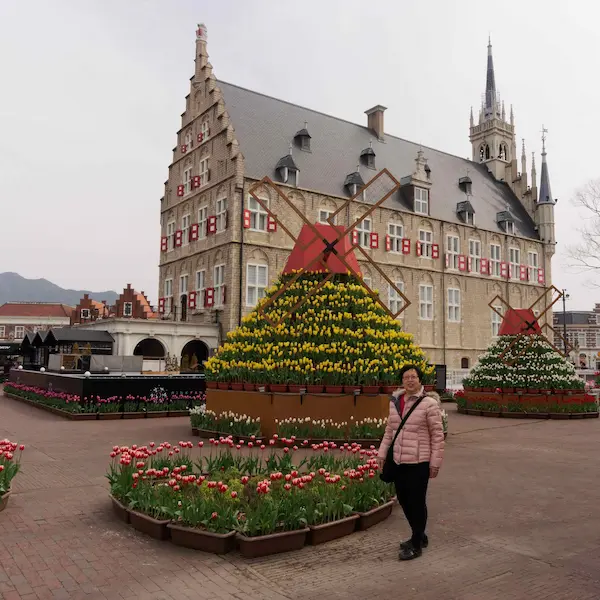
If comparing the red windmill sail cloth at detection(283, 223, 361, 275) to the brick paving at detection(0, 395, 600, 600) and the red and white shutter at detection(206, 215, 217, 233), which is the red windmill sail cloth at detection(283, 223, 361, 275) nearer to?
the brick paving at detection(0, 395, 600, 600)

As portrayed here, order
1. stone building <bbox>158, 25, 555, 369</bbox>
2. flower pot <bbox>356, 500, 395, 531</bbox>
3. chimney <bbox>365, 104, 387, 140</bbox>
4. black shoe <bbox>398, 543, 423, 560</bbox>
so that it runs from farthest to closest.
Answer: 1. chimney <bbox>365, 104, 387, 140</bbox>
2. stone building <bbox>158, 25, 555, 369</bbox>
3. flower pot <bbox>356, 500, 395, 531</bbox>
4. black shoe <bbox>398, 543, 423, 560</bbox>

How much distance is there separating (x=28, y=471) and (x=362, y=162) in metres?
33.8

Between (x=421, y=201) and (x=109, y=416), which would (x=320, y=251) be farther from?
(x=421, y=201)

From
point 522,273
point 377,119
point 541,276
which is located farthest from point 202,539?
point 541,276

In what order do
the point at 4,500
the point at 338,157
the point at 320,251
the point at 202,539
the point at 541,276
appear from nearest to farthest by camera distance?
the point at 202,539, the point at 4,500, the point at 320,251, the point at 338,157, the point at 541,276

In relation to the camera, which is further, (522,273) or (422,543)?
(522,273)

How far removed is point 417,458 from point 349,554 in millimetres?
1069

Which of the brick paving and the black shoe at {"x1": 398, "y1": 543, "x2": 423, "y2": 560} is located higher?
the black shoe at {"x1": 398, "y1": 543, "x2": 423, "y2": 560}

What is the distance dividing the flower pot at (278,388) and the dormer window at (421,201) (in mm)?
29354

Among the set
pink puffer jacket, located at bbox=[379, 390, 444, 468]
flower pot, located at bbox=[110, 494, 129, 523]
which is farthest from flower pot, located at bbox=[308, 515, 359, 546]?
flower pot, located at bbox=[110, 494, 129, 523]

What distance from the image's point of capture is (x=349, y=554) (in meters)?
5.31

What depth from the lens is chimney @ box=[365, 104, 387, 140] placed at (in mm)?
43156

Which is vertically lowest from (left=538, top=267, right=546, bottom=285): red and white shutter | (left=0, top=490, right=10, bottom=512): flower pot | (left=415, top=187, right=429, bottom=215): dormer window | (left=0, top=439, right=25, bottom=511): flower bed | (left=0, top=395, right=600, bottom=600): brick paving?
(left=0, top=395, right=600, bottom=600): brick paving

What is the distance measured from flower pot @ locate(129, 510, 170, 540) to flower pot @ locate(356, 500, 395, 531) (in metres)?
1.95
